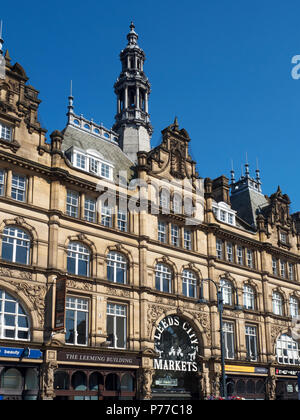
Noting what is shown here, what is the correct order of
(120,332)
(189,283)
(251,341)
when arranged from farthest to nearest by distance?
(251,341) < (189,283) < (120,332)

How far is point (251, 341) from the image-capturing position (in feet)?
150

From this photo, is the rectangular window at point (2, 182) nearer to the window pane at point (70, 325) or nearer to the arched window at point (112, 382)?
the window pane at point (70, 325)

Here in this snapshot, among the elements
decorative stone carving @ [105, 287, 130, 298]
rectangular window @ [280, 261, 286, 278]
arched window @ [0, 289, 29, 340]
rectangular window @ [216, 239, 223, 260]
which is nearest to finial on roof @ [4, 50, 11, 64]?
arched window @ [0, 289, 29, 340]

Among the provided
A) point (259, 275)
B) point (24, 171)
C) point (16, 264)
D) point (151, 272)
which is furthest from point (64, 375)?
point (259, 275)

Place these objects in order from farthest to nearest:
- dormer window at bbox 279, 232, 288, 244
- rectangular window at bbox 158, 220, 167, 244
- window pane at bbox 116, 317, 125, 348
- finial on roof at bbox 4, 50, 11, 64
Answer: dormer window at bbox 279, 232, 288, 244, rectangular window at bbox 158, 220, 167, 244, finial on roof at bbox 4, 50, 11, 64, window pane at bbox 116, 317, 125, 348

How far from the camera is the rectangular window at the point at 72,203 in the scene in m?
35.5

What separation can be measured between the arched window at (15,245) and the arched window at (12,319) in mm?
2377

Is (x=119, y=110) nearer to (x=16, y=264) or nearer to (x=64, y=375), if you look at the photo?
(x=16, y=264)

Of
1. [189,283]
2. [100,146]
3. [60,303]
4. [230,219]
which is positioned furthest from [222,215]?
[60,303]

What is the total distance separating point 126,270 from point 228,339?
40.2ft

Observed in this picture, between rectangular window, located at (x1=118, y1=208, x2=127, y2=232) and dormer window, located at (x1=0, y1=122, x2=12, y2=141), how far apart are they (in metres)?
9.84

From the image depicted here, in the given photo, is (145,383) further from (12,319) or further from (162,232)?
(162,232)

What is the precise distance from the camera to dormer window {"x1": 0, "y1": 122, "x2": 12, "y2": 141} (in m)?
33.2

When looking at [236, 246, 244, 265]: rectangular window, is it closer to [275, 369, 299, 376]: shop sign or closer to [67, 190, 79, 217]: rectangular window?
[275, 369, 299, 376]: shop sign
